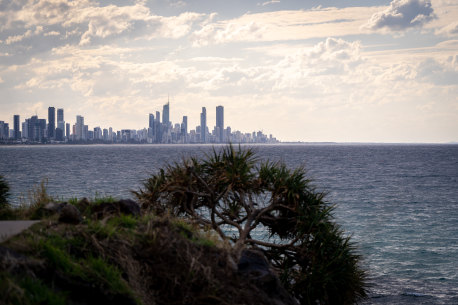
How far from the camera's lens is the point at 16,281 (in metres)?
6.69

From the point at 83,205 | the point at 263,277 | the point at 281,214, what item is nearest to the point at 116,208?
the point at 83,205

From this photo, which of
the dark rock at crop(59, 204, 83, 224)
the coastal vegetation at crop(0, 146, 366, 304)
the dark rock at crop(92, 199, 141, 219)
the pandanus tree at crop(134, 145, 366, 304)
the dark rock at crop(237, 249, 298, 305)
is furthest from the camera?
the pandanus tree at crop(134, 145, 366, 304)

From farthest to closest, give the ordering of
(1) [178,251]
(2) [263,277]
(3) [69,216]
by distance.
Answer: (2) [263,277] < (3) [69,216] < (1) [178,251]

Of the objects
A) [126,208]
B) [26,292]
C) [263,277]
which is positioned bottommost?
[263,277]

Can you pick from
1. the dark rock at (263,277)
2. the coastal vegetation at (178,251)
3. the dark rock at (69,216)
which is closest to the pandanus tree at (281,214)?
the coastal vegetation at (178,251)

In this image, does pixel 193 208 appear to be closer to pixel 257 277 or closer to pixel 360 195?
pixel 257 277

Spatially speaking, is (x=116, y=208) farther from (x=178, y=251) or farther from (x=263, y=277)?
(x=263, y=277)

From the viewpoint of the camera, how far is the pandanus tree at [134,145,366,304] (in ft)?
42.4

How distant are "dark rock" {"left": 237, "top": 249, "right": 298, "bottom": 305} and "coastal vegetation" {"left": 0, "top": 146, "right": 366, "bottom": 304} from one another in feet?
0.07

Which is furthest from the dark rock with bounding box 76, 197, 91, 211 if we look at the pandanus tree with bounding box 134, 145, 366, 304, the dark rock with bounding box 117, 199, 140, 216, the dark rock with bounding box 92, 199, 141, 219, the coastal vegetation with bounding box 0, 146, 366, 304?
the pandanus tree with bounding box 134, 145, 366, 304

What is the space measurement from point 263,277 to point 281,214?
4522mm

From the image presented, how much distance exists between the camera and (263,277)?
9.88m

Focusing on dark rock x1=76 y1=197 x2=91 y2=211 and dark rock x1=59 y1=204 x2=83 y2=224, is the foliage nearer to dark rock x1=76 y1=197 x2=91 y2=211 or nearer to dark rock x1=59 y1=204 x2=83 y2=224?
dark rock x1=59 y1=204 x2=83 y2=224

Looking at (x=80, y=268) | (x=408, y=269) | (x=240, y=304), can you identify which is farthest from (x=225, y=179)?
(x=408, y=269)
